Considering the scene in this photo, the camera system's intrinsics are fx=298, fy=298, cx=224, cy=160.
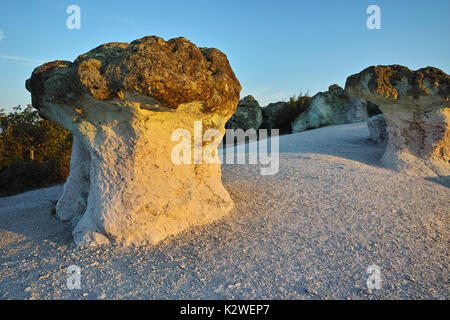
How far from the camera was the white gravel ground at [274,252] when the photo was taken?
7.56 ft

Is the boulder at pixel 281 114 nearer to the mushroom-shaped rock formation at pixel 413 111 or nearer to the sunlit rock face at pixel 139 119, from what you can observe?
the mushroom-shaped rock formation at pixel 413 111

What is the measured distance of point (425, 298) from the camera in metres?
2.19

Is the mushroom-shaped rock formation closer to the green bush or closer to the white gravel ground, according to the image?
the white gravel ground

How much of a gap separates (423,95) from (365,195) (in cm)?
261

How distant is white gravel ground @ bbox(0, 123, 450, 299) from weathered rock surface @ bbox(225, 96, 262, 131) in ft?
37.6

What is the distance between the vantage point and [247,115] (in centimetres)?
1580

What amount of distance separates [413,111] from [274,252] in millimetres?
4610

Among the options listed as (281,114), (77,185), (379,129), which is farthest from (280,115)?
(77,185)

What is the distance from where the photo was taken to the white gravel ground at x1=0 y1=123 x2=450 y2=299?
230 centimetres

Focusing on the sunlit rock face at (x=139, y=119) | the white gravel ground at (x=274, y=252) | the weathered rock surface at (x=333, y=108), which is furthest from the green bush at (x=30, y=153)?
the weathered rock surface at (x=333, y=108)

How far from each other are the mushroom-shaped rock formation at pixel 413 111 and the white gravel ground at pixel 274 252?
120 cm

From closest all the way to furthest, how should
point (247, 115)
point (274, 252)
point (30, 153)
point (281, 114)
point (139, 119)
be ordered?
point (274, 252), point (139, 119), point (30, 153), point (247, 115), point (281, 114)

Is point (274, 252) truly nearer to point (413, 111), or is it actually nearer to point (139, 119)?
point (139, 119)

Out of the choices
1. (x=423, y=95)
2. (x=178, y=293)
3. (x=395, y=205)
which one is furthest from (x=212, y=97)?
(x=423, y=95)
